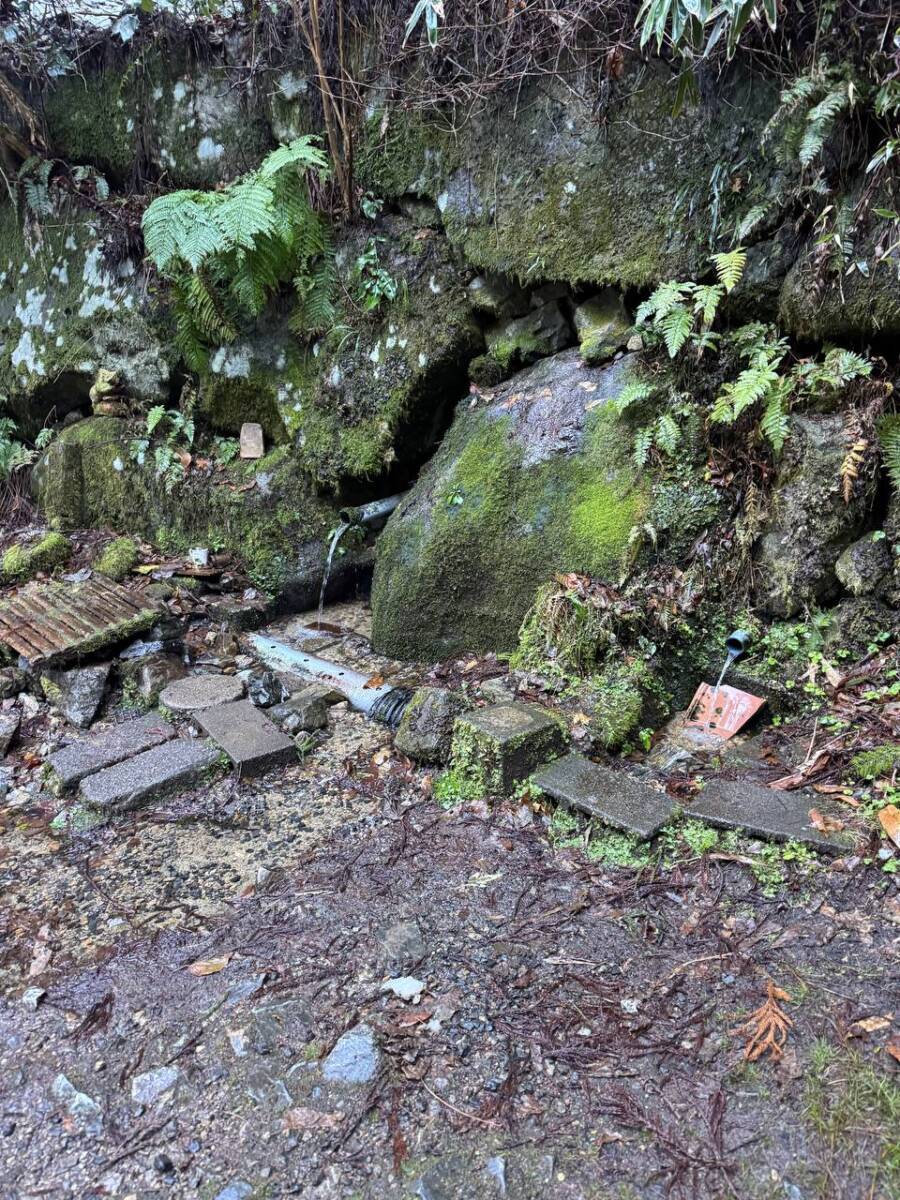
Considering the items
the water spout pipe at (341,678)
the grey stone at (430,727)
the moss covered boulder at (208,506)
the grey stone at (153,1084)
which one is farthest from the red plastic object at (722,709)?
the moss covered boulder at (208,506)

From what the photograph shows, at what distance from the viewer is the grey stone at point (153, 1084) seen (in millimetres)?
2227

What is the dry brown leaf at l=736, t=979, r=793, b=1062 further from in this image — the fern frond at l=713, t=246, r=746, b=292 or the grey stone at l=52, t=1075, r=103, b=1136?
the fern frond at l=713, t=246, r=746, b=292

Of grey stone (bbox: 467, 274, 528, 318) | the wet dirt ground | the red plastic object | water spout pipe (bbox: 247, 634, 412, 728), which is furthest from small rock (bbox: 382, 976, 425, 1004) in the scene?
grey stone (bbox: 467, 274, 528, 318)

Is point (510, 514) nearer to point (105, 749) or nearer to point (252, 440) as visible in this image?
point (105, 749)

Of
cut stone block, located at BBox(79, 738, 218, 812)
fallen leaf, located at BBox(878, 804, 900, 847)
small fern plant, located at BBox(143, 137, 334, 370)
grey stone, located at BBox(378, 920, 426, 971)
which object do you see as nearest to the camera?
grey stone, located at BBox(378, 920, 426, 971)

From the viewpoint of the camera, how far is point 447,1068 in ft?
7.40

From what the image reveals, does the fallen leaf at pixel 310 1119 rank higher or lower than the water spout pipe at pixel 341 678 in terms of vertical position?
higher

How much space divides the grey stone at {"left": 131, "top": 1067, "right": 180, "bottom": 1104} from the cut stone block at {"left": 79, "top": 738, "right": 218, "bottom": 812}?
5.81ft

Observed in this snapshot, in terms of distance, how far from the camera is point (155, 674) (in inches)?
198

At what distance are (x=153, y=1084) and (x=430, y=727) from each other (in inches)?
81.4

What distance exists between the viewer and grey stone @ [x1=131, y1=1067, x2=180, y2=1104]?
223 centimetres

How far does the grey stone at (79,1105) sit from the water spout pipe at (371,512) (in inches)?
181

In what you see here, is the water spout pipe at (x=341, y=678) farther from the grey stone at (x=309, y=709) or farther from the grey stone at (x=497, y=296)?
the grey stone at (x=497, y=296)

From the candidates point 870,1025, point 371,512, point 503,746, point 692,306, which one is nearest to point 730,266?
point 692,306
